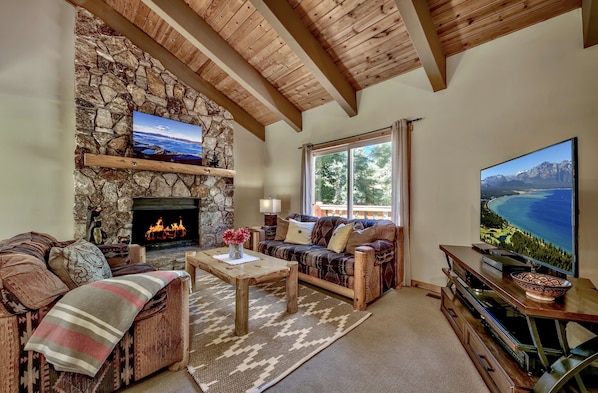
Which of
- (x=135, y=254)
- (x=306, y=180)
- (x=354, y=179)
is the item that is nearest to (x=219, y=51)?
(x=306, y=180)

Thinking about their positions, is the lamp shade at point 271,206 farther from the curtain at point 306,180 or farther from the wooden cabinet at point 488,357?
the wooden cabinet at point 488,357

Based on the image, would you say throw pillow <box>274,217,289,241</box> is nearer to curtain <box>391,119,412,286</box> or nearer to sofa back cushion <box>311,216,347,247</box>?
sofa back cushion <box>311,216,347,247</box>

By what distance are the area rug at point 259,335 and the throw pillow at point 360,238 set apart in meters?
0.62

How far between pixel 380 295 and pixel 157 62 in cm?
478

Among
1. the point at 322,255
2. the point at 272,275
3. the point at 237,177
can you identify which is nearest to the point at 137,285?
the point at 272,275

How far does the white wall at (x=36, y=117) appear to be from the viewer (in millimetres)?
2932

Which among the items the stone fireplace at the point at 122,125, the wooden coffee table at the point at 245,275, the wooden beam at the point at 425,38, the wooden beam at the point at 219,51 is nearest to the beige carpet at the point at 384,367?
the wooden coffee table at the point at 245,275

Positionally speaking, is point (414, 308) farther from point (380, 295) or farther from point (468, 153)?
point (468, 153)

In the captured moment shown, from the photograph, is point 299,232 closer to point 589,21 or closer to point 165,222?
point 165,222

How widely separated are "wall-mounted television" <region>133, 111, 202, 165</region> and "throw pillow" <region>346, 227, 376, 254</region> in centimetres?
301

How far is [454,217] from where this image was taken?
290 cm

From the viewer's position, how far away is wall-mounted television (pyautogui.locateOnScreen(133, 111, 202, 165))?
378cm

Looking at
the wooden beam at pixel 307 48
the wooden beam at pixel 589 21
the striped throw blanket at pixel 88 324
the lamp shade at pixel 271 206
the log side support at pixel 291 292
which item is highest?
the wooden beam at pixel 307 48

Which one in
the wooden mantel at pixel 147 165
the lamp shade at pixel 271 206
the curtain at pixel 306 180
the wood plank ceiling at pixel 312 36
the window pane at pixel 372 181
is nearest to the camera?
the wood plank ceiling at pixel 312 36
